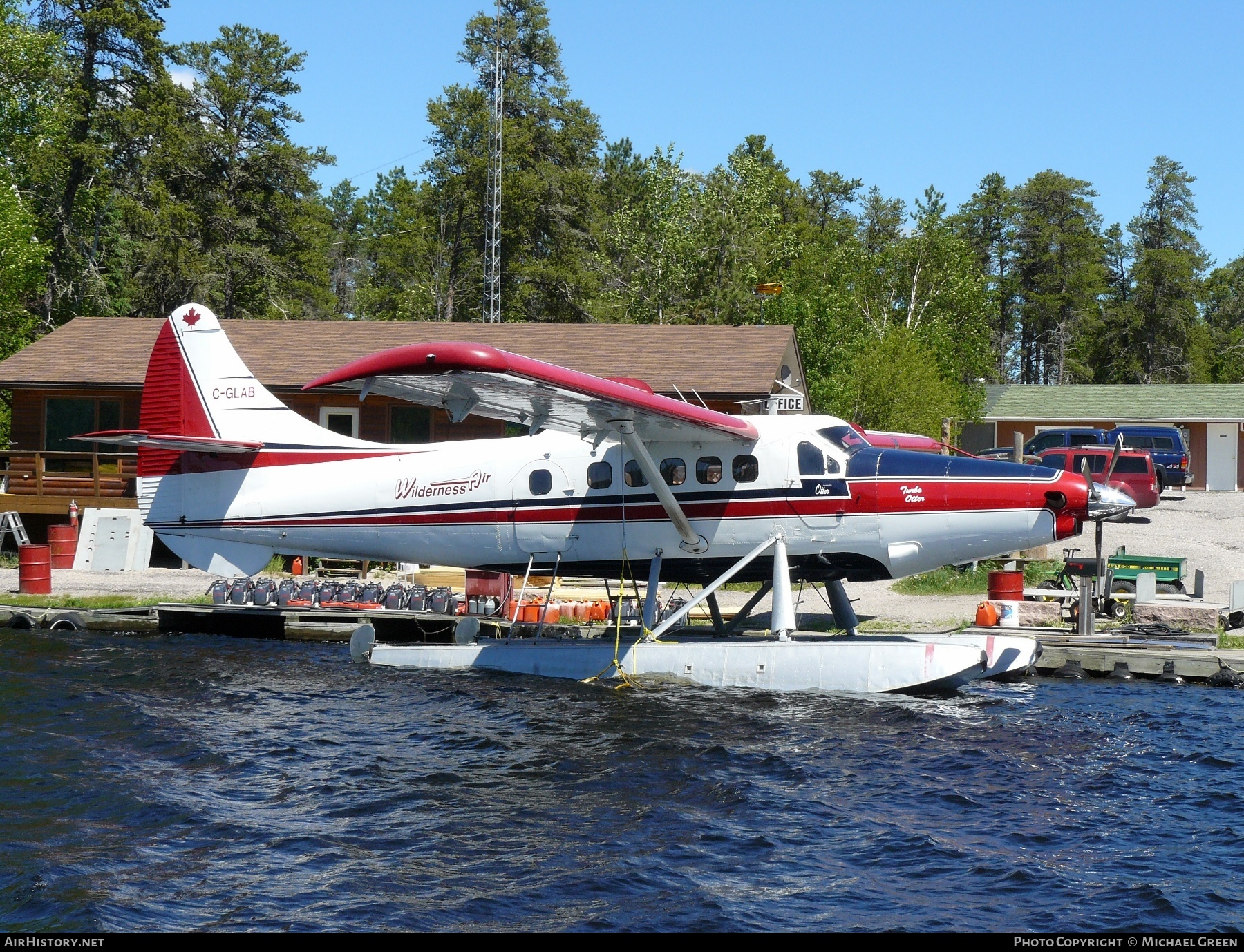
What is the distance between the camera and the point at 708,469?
1332 centimetres

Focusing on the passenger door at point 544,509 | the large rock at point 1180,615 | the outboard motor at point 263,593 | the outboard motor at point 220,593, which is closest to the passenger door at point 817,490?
the passenger door at point 544,509

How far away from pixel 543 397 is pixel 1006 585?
8420 millimetres

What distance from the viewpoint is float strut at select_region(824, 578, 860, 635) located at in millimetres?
14539

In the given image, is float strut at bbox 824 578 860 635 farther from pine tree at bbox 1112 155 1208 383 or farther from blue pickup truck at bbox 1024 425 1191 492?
pine tree at bbox 1112 155 1208 383

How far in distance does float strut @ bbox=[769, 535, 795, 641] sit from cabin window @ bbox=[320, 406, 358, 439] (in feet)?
47.1

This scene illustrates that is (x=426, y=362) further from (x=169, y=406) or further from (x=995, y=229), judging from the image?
(x=995, y=229)

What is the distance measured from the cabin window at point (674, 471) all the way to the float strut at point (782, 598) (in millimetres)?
1325

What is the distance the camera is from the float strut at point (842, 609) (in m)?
14.5

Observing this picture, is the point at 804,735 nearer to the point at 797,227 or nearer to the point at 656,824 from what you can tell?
the point at 656,824

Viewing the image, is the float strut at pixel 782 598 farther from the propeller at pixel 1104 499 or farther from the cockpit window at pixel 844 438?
the propeller at pixel 1104 499

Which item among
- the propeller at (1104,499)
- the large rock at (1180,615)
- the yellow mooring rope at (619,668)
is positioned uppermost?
the propeller at (1104,499)

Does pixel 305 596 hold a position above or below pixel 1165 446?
below

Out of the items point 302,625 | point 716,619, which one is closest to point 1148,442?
point 716,619
